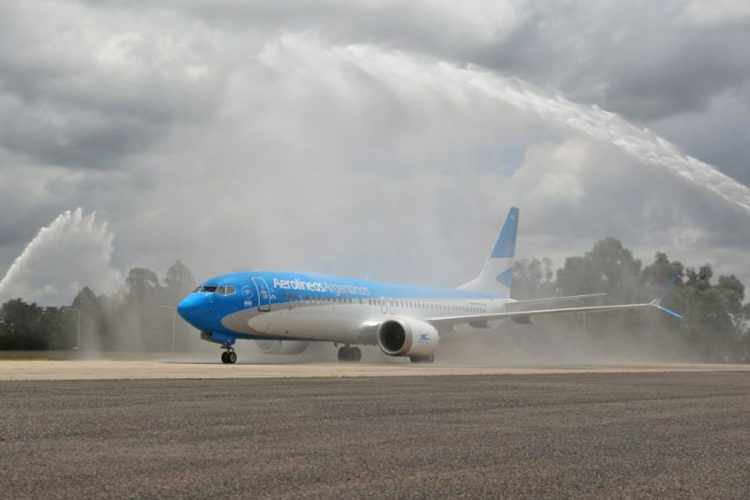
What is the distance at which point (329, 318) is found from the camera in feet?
141

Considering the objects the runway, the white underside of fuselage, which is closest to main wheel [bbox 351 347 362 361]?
the white underside of fuselage

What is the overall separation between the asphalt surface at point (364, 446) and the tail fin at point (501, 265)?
4453cm

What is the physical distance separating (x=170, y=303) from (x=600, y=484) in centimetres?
8275

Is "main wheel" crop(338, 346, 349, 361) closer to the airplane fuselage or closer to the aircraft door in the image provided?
the airplane fuselage

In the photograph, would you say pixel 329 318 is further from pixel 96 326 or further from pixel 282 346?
pixel 96 326

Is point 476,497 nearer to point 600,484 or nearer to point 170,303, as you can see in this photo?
point 600,484

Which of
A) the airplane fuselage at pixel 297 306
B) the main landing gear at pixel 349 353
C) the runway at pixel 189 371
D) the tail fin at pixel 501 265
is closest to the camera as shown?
the runway at pixel 189 371

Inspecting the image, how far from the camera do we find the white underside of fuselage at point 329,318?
39031mm

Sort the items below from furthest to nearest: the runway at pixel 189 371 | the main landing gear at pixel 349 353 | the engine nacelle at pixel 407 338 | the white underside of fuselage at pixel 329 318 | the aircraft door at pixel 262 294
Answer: the main landing gear at pixel 349 353, the engine nacelle at pixel 407 338, the aircraft door at pixel 262 294, the white underside of fuselage at pixel 329 318, the runway at pixel 189 371

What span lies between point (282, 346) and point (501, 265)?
62.6 feet

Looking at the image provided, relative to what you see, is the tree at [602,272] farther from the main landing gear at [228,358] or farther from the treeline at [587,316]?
the main landing gear at [228,358]

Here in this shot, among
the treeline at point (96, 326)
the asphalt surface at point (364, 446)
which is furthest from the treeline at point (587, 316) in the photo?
the asphalt surface at point (364, 446)

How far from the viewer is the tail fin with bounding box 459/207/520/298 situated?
60431 millimetres

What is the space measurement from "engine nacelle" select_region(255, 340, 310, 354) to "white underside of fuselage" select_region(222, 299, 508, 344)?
181 inches
